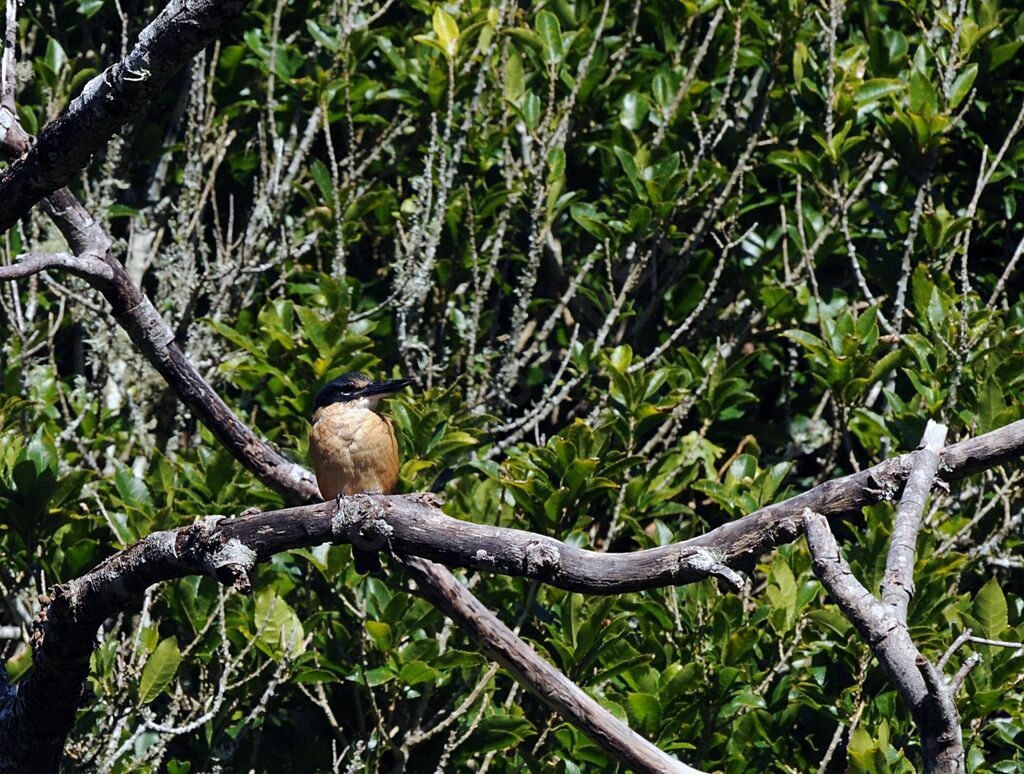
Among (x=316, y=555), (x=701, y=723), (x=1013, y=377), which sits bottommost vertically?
(x=701, y=723)

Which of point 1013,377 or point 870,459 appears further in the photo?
point 870,459

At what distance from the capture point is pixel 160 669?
4.52 m

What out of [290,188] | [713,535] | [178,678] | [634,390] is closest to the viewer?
[713,535]

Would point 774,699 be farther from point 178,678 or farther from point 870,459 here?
point 178,678

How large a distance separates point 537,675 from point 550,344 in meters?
2.54

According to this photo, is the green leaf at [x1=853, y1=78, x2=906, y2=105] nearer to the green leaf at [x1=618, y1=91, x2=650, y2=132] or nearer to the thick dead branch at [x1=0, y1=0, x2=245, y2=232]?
the green leaf at [x1=618, y1=91, x2=650, y2=132]

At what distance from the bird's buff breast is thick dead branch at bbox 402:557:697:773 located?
3.08 ft

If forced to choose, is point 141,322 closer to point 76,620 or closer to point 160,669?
point 76,620

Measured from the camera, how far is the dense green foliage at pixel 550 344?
4.68 meters

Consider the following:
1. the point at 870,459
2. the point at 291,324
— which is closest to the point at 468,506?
the point at 291,324

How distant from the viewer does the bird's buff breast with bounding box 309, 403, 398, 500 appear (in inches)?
202

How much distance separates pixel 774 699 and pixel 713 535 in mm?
1755

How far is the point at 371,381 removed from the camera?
16.8 feet

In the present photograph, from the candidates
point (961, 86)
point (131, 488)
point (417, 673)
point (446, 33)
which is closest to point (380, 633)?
point (417, 673)
